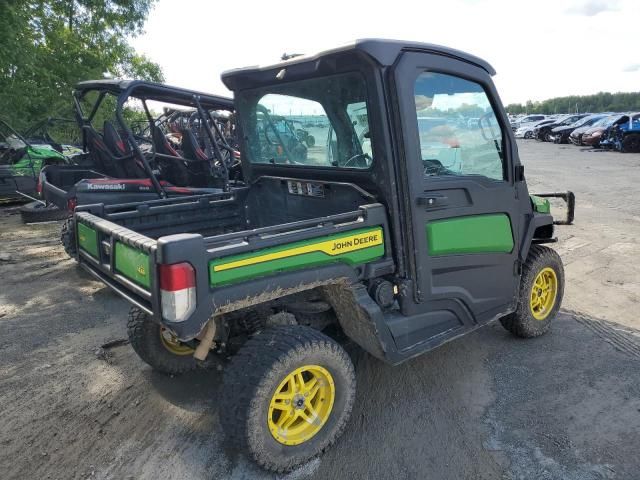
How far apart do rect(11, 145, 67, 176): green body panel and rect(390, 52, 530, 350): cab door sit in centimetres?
961

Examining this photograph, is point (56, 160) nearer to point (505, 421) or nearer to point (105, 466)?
point (105, 466)

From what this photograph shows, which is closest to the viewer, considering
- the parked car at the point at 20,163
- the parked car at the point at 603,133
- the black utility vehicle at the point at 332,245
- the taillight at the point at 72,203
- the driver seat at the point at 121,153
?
the black utility vehicle at the point at 332,245

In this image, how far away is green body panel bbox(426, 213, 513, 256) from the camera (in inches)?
121

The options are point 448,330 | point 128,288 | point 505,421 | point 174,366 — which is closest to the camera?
point 128,288

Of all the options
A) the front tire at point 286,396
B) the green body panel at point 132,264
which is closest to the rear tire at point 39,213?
the green body panel at point 132,264

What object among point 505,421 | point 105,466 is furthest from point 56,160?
point 505,421

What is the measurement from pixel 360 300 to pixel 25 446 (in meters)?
2.08

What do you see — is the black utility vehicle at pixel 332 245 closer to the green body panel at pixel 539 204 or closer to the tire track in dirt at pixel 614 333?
the green body panel at pixel 539 204

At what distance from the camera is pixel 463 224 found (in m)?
3.23

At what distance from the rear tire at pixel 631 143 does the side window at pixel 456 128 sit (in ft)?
65.0

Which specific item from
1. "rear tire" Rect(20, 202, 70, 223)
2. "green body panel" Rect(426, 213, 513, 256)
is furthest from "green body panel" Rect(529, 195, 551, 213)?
"rear tire" Rect(20, 202, 70, 223)

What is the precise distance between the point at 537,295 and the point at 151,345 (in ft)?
9.99

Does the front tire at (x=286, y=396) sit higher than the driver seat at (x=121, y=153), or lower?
lower

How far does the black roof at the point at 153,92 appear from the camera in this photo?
6734 mm
